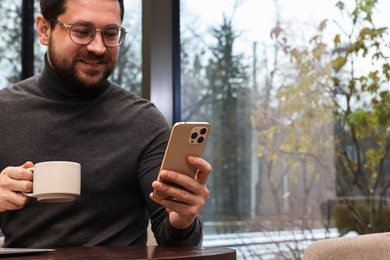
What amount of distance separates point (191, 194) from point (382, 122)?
5.83 ft

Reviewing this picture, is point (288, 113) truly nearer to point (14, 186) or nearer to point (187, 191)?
point (187, 191)

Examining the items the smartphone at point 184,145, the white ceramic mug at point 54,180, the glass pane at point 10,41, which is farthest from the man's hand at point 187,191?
the glass pane at point 10,41

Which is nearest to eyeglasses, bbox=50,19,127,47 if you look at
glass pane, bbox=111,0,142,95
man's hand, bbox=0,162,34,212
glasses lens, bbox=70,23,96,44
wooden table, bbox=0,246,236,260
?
glasses lens, bbox=70,23,96,44

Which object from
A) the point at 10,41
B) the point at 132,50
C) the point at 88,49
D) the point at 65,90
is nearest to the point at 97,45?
the point at 88,49

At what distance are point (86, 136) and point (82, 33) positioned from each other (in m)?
0.28

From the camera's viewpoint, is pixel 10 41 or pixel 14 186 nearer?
pixel 14 186

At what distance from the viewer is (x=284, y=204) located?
113 inches

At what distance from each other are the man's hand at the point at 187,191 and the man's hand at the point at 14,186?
0.27m

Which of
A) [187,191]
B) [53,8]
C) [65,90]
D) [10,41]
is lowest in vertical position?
[187,191]

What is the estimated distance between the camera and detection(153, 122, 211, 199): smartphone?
1.22 meters

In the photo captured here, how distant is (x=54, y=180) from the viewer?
129cm

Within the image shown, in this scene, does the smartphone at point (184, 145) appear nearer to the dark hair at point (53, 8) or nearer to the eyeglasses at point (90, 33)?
the eyeglasses at point (90, 33)

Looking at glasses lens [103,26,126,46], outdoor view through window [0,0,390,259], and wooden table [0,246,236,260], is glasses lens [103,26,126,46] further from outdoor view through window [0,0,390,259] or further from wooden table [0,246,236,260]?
outdoor view through window [0,0,390,259]

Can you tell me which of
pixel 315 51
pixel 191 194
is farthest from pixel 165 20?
pixel 191 194
